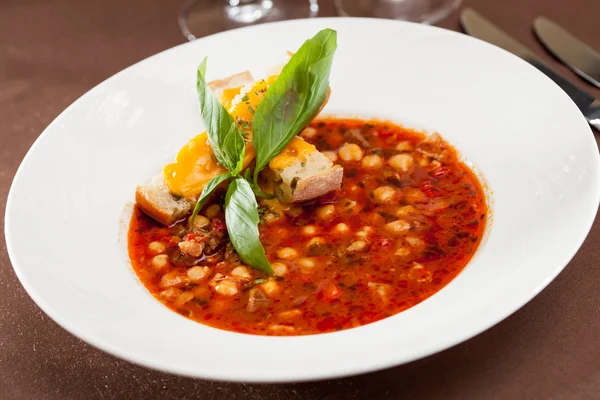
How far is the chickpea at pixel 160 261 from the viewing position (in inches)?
134

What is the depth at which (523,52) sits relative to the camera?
4.57 m

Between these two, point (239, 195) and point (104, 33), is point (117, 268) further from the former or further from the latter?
point (104, 33)

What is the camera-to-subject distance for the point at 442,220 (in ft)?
11.5

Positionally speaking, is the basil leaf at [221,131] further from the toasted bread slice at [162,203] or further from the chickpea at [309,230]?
the chickpea at [309,230]

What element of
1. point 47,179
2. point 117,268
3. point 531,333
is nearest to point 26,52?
point 47,179

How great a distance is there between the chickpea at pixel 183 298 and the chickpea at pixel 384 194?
3.16 ft

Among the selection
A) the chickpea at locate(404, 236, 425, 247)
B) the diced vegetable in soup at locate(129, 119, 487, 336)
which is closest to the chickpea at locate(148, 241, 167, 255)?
the diced vegetable in soup at locate(129, 119, 487, 336)

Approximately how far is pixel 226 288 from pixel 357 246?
56 centimetres

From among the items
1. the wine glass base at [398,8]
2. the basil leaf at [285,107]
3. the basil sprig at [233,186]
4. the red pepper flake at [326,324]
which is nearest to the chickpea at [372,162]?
the basil leaf at [285,107]

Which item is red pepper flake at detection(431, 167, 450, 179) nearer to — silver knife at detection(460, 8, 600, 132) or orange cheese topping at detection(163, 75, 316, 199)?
orange cheese topping at detection(163, 75, 316, 199)

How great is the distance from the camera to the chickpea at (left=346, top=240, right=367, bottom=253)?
336 cm

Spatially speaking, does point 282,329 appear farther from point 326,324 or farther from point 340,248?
point 340,248

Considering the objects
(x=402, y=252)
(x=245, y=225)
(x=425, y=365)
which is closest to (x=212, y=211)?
(x=245, y=225)

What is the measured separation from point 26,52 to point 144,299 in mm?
2920
